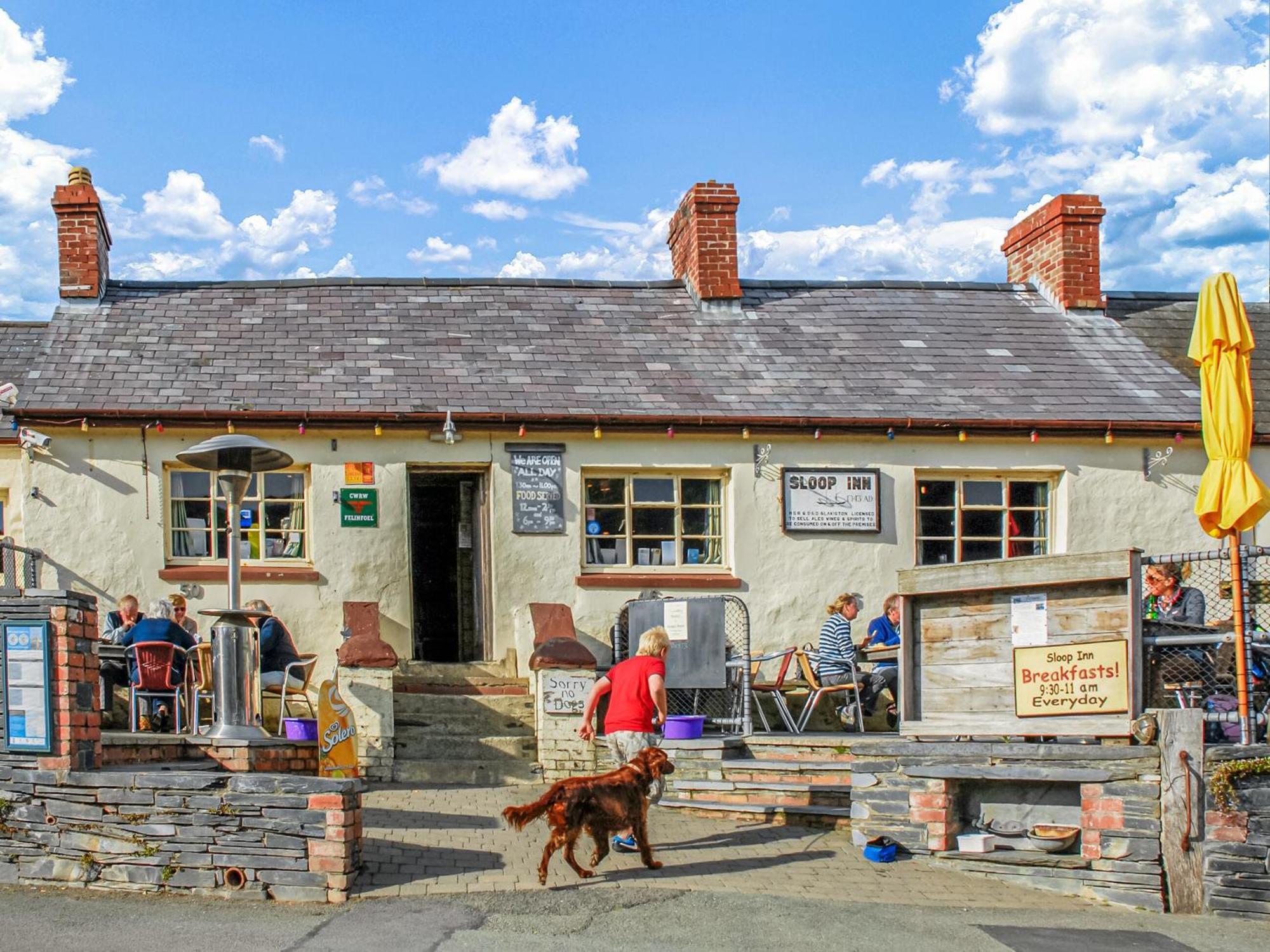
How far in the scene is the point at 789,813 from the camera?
36.1ft

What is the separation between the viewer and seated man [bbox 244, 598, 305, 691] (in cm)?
1250

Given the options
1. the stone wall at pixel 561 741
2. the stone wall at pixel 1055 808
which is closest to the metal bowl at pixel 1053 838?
the stone wall at pixel 1055 808

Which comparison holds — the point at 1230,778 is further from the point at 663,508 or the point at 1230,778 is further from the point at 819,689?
the point at 663,508

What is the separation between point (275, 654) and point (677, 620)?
368 cm

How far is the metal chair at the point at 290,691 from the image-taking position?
12.1 meters

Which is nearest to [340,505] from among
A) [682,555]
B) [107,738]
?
[682,555]

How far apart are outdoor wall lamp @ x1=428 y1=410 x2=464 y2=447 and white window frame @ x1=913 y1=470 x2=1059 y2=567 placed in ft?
16.2

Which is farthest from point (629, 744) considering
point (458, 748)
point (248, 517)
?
point (248, 517)

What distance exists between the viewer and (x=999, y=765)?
31.8 feet

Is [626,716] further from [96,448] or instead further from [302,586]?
[96,448]

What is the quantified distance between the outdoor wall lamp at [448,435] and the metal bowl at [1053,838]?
7255 millimetres

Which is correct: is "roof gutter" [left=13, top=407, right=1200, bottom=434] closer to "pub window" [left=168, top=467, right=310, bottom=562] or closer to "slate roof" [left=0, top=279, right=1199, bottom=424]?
"slate roof" [left=0, top=279, right=1199, bottom=424]

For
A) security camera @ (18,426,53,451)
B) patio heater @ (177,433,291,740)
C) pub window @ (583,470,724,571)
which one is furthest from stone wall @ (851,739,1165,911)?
security camera @ (18,426,53,451)

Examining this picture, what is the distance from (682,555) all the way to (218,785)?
7.19 m
